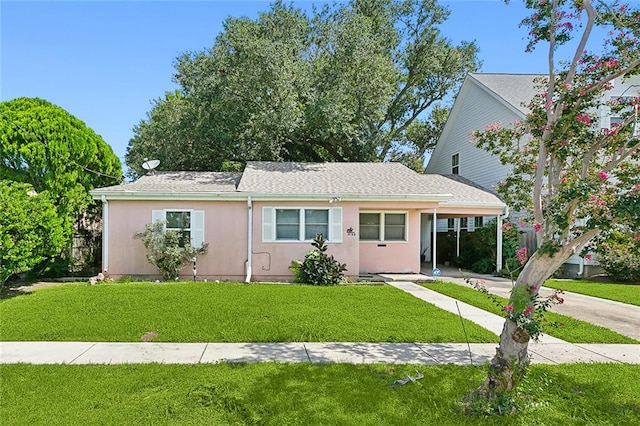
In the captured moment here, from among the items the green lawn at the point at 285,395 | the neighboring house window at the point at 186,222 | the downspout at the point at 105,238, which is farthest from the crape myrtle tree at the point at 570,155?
the downspout at the point at 105,238

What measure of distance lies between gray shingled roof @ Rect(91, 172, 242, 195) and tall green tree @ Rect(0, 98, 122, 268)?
1.11m

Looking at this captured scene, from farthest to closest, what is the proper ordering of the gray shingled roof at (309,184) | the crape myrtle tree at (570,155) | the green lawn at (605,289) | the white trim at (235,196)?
1. the gray shingled roof at (309,184)
2. the white trim at (235,196)
3. the green lawn at (605,289)
4. the crape myrtle tree at (570,155)

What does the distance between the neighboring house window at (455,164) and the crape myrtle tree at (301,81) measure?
3.94 m

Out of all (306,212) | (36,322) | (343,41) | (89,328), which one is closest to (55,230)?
(36,322)

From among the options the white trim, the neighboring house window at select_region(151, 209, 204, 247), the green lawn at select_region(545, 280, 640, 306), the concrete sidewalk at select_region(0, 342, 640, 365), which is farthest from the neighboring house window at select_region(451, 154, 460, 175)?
the concrete sidewalk at select_region(0, 342, 640, 365)

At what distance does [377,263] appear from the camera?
45.4ft

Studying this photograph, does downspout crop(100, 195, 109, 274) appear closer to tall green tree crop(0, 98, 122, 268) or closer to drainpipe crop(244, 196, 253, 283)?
tall green tree crop(0, 98, 122, 268)

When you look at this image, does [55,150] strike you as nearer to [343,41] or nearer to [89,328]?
[89,328]

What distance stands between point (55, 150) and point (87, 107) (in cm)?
299

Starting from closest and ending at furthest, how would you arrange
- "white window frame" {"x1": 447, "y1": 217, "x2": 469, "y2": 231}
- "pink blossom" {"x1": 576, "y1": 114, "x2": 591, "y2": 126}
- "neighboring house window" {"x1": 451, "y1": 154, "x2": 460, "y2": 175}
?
"pink blossom" {"x1": 576, "y1": 114, "x2": 591, "y2": 126} < "white window frame" {"x1": 447, "y1": 217, "x2": 469, "y2": 231} < "neighboring house window" {"x1": 451, "y1": 154, "x2": 460, "y2": 175}

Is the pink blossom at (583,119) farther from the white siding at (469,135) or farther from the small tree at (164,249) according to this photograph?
the white siding at (469,135)

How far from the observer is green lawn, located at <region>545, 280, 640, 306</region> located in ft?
34.8

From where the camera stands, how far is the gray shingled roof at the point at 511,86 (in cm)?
1700

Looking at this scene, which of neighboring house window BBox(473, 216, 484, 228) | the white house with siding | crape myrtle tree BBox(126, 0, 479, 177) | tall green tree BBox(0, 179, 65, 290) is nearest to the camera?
tall green tree BBox(0, 179, 65, 290)
